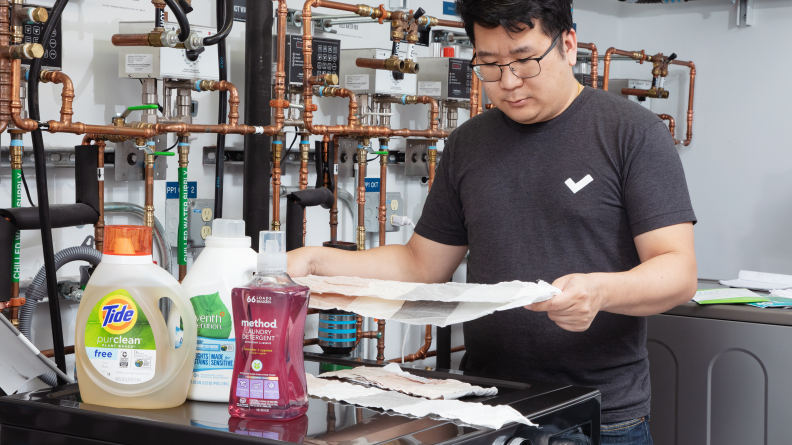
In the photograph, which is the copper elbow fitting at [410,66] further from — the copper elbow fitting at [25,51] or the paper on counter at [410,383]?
the paper on counter at [410,383]

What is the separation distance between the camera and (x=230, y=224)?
0.81 meters

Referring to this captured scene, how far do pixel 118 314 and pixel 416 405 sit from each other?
0.31 meters

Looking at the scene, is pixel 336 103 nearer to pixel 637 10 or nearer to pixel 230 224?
pixel 230 224

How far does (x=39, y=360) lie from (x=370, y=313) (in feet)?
1.28

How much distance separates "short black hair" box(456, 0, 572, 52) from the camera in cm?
111

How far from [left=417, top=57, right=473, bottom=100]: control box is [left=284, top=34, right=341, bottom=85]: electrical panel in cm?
40

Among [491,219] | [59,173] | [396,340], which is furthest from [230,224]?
[396,340]

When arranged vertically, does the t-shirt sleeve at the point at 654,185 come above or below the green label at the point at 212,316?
above

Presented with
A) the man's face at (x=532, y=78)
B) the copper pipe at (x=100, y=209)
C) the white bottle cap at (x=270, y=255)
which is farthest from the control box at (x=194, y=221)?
the white bottle cap at (x=270, y=255)

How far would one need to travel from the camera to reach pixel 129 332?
751 mm

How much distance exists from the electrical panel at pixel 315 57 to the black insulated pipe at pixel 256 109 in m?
0.13

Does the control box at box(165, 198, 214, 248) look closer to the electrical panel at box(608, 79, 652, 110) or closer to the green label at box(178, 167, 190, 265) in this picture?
the green label at box(178, 167, 190, 265)

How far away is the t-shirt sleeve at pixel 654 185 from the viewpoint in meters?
1.09

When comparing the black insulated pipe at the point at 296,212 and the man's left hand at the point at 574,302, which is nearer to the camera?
the man's left hand at the point at 574,302
